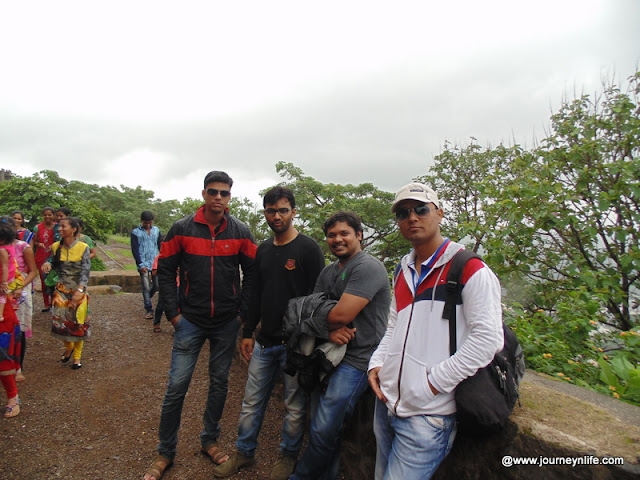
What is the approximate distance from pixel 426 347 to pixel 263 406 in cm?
164

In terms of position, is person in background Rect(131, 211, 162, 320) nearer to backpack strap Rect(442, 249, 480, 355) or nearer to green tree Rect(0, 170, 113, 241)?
backpack strap Rect(442, 249, 480, 355)

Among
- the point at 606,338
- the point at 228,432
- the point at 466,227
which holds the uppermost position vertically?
the point at 466,227

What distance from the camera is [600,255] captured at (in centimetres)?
443

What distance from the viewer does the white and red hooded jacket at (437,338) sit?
1.47 m

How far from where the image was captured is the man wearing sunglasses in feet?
9.14

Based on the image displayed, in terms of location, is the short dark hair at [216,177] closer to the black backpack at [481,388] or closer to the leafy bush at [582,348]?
the black backpack at [481,388]

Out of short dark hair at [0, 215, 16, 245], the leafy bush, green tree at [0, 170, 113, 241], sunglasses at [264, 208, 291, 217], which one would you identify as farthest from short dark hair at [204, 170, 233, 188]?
green tree at [0, 170, 113, 241]

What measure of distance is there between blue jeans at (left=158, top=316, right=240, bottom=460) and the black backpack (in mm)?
1930

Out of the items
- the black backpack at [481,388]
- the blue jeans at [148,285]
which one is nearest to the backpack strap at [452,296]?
the black backpack at [481,388]

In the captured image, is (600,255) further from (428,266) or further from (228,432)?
(228,432)

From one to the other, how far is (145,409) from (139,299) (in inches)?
208

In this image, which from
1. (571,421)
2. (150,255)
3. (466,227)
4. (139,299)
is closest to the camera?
(571,421)

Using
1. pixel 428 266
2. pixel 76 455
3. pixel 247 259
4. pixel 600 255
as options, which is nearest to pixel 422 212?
pixel 428 266

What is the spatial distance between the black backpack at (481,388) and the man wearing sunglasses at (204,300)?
1.78 meters
